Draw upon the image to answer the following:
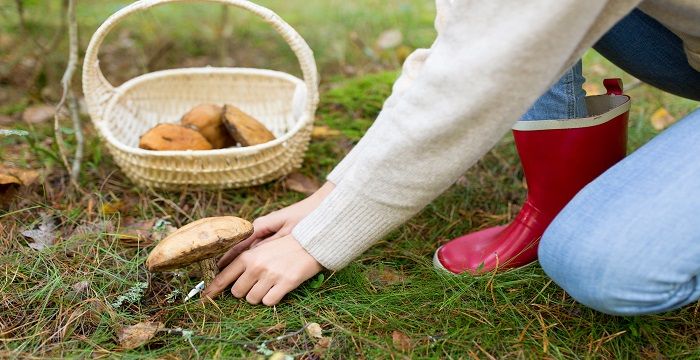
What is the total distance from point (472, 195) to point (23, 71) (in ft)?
5.87

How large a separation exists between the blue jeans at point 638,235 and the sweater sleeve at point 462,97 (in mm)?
199

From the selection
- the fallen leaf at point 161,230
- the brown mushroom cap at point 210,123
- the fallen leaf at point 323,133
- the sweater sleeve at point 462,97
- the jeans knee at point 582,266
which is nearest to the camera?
the sweater sleeve at point 462,97

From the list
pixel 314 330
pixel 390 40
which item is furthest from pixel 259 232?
pixel 390 40

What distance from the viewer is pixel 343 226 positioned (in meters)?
1.05

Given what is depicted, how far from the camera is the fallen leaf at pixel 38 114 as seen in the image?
1.97m

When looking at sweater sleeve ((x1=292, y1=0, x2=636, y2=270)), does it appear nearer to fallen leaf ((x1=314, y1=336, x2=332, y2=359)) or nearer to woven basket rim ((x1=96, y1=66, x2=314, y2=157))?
fallen leaf ((x1=314, y1=336, x2=332, y2=359))

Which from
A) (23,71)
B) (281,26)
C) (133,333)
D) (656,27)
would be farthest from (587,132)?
(23,71)

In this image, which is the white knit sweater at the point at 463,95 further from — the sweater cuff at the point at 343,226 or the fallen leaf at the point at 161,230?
the fallen leaf at the point at 161,230

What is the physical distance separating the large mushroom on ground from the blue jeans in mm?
521

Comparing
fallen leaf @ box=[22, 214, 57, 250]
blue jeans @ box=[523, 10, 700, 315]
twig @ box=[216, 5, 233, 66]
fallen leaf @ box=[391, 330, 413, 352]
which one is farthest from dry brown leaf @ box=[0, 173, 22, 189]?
blue jeans @ box=[523, 10, 700, 315]

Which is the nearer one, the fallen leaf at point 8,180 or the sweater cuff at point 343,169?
the sweater cuff at point 343,169

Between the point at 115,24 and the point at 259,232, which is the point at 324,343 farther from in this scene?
the point at 115,24

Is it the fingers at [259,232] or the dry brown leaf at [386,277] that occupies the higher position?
the fingers at [259,232]

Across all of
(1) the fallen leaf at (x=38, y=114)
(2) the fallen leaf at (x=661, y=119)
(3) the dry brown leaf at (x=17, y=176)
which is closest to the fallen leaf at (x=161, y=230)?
(3) the dry brown leaf at (x=17, y=176)
